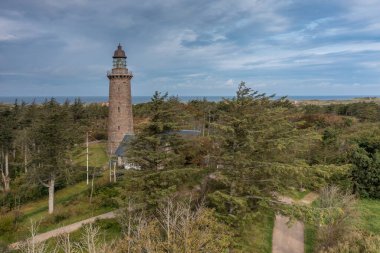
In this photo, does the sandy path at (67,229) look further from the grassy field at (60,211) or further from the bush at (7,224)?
the bush at (7,224)

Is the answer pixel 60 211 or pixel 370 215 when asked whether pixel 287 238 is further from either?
pixel 60 211

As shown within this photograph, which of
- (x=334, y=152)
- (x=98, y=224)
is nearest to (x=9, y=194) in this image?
(x=98, y=224)

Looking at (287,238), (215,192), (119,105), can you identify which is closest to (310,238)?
(287,238)

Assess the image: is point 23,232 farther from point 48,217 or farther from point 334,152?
point 334,152

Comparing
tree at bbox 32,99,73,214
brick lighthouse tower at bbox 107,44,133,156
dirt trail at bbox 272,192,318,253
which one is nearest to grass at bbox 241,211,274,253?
dirt trail at bbox 272,192,318,253

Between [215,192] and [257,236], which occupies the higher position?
[215,192]

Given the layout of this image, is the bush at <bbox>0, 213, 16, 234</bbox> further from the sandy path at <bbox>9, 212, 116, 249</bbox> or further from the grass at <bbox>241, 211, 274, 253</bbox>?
the grass at <bbox>241, 211, 274, 253</bbox>

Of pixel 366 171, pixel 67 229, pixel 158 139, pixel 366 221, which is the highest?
pixel 158 139
